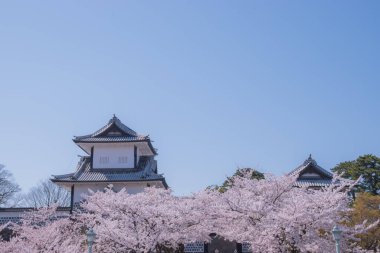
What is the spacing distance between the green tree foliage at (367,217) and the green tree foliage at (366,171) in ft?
68.8

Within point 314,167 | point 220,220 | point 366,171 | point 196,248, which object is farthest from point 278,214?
point 366,171

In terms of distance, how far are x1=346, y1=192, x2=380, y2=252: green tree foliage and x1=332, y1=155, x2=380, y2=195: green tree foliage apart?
68.8ft

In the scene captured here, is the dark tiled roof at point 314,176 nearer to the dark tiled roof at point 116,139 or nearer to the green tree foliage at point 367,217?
the green tree foliage at point 367,217

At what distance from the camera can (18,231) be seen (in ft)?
71.3

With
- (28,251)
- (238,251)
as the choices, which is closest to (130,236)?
(28,251)

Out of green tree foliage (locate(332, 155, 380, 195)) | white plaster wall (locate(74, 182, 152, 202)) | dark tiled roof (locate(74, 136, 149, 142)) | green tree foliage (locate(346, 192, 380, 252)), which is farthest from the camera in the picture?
green tree foliage (locate(332, 155, 380, 195))

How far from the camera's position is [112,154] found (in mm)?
32000

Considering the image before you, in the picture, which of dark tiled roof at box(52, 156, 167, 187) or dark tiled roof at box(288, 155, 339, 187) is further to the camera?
dark tiled roof at box(288, 155, 339, 187)

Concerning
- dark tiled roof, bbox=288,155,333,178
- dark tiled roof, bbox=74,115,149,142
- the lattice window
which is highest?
dark tiled roof, bbox=74,115,149,142

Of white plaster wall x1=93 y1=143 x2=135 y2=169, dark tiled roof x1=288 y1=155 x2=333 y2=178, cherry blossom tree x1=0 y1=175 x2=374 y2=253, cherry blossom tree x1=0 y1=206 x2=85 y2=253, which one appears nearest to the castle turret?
white plaster wall x1=93 y1=143 x2=135 y2=169

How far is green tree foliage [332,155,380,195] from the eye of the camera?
47.4 meters

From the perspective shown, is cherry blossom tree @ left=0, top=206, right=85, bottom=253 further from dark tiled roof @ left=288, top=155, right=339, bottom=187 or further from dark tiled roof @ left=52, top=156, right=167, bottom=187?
dark tiled roof @ left=288, top=155, right=339, bottom=187

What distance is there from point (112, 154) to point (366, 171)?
29.6 meters

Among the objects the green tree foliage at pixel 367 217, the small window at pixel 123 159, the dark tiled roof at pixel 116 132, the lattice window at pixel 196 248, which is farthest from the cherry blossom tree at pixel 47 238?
the green tree foliage at pixel 367 217
